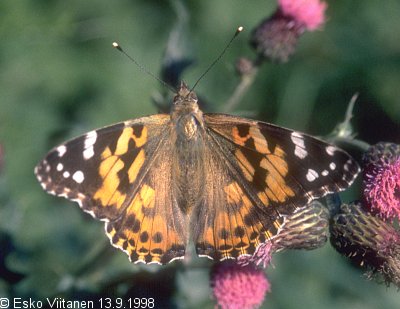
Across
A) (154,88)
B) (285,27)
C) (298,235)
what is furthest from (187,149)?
(154,88)

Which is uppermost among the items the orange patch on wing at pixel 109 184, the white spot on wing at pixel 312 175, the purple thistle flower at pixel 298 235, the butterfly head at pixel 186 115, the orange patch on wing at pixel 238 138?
the butterfly head at pixel 186 115

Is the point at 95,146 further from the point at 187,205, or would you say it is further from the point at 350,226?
the point at 350,226

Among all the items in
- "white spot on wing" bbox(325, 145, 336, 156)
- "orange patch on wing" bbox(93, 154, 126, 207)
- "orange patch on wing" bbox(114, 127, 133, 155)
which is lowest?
"white spot on wing" bbox(325, 145, 336, 156)

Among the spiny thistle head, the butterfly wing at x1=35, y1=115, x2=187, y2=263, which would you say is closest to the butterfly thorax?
the butterfly wing at x1=35, y1=115, x2=187, y2=263

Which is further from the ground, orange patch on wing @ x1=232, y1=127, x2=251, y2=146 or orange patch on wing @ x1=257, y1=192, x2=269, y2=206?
orange patch on wing @ x1=232, y1=127, x2=251, y2=146

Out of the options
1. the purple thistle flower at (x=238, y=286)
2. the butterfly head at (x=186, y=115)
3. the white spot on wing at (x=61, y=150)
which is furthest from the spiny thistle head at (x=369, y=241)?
the white spot on wing at (x=61, y=150)

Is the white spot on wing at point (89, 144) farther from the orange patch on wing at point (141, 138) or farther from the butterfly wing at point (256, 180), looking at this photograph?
the butterfly wing at point (256, 180)

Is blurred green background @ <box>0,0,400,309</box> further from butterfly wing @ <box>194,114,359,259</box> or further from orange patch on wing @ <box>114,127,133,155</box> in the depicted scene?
orange patch on wing @ <box>114,127,133,155</box>
